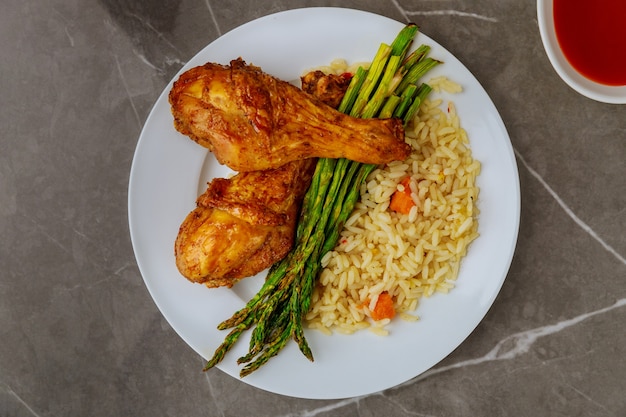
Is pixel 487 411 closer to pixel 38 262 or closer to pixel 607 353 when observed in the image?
pixel 607 353

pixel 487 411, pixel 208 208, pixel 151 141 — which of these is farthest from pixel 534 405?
pixel 151 141

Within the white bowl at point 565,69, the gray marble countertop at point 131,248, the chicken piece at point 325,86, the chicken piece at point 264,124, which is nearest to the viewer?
the white bowl at point 565,69

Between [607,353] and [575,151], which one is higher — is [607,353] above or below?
below

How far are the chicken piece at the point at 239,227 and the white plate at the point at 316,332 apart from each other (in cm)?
28

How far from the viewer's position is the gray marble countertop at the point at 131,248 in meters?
3.38

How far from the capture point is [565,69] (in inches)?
109

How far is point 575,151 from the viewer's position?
3375 millimetres

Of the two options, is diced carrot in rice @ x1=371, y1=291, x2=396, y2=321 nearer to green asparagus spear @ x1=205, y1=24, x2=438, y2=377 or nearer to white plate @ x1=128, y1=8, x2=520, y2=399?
white plate @ x1=128, y1=8, x2=520, y2=399

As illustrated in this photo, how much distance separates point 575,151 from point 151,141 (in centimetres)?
230

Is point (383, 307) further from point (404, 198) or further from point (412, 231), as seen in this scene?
point (404, 198)

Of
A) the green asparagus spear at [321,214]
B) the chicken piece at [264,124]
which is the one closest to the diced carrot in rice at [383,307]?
the green asparagus spear at [321,214]

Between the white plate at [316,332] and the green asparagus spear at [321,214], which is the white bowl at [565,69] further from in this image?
the green asparagus spear at [321,214]

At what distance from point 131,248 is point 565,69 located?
2.51 m

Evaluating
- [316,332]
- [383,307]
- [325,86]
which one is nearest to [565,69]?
[325,86]
